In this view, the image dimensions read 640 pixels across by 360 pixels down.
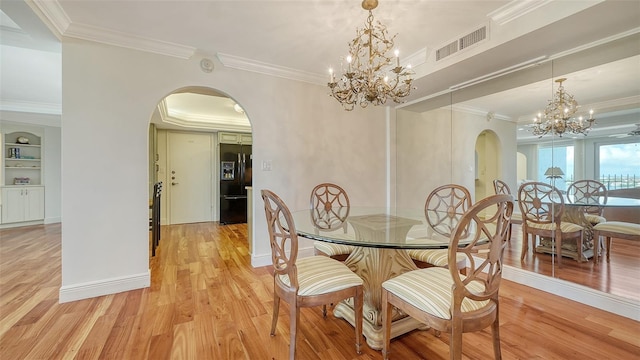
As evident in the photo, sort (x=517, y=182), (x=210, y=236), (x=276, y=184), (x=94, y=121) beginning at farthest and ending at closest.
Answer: (x=210, y=236), (x=276, y=184), (x=517, y=182), (x=94, y=121)

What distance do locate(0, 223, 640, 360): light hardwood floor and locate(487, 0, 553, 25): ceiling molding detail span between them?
2250 millimetres

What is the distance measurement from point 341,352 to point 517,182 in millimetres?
2537

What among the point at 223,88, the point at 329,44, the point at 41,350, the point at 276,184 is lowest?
the point at 41,350

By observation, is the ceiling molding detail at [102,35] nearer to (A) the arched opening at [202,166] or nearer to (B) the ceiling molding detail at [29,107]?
(A) the arched opening at [202,166]

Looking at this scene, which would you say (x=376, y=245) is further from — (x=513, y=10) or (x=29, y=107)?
(x=29, y=107)

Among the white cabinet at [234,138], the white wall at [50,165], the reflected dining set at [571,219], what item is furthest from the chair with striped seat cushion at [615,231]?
the white wall at [50,165]

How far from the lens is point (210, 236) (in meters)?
4.67

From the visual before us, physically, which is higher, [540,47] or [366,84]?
[540,47]

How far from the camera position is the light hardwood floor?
5.24 feet

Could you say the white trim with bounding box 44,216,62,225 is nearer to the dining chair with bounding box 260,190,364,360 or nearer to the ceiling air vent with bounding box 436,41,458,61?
the dining chair with bounding box 260,190,364,360

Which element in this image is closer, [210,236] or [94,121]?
[94,121]

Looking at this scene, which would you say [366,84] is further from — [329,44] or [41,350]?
[41,350]

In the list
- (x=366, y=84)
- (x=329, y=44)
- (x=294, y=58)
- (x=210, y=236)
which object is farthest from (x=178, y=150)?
(x=366, y=84)

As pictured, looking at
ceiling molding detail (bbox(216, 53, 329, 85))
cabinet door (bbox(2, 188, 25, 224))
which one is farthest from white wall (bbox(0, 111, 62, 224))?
ceiling molding detail (bbox(216, 53, 329, 85))
